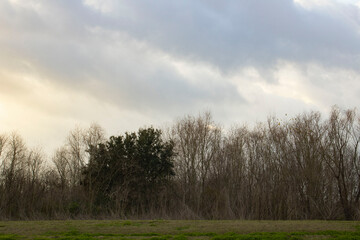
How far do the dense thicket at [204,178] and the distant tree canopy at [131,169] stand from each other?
0.10 metres

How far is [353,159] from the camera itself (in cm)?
3078

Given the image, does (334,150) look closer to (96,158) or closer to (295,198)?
(295,198)

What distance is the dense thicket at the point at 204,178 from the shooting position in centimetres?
2453

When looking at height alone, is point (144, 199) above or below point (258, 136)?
below

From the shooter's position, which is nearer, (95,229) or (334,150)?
(95,229)

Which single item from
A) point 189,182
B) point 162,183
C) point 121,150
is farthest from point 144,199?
point 189,182

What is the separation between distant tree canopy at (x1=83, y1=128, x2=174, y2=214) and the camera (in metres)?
31.6

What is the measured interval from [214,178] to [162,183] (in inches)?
255

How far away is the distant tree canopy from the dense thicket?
10 cm

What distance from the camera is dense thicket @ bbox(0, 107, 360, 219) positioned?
24531 mm

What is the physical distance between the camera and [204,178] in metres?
39.3

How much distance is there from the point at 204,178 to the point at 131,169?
9951 millimetres

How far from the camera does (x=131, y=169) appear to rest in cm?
3334

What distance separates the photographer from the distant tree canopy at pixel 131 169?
31578 mm
